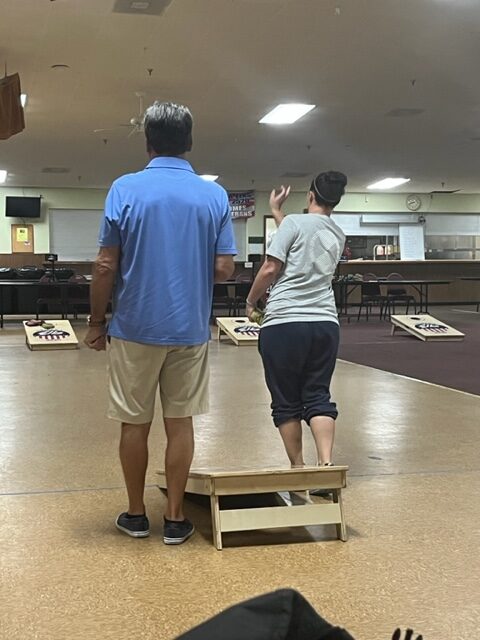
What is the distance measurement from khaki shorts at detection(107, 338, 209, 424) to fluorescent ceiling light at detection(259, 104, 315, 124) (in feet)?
26.8

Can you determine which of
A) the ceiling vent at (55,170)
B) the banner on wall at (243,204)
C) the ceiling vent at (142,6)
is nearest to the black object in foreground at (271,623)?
the ceiling vent at (142,6)

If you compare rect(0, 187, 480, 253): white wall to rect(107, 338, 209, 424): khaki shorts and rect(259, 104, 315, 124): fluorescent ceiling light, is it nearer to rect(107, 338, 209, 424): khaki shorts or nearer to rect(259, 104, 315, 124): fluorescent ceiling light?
rect(259, 104, 315, 124): fluorescent ceiling light

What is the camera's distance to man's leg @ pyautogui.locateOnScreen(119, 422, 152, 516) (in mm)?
2580

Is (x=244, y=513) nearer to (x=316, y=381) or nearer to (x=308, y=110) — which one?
(x=316, y=381)

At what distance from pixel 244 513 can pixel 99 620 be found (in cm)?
71

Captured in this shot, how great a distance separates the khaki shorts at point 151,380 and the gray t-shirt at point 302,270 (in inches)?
21.3

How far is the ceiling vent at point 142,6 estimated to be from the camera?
6.30 m

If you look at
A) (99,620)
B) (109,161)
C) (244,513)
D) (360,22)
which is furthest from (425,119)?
(99,620)

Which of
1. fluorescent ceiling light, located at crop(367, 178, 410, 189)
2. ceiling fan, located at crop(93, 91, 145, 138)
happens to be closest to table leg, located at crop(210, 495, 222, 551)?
ceiling fan, located at crop(93, 91, 145, 138)

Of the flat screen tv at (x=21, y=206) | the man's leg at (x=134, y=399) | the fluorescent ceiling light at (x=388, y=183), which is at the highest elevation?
the fluorescent ceiling light at (x=388, y=183)

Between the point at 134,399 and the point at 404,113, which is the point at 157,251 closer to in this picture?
the point at 134,399

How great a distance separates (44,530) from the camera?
2680 mm

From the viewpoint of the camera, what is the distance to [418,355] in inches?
324

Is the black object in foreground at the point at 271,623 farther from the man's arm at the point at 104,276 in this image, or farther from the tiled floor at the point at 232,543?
the man's arm at the point at 104,276
